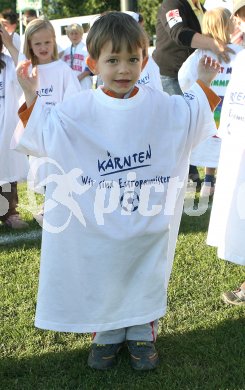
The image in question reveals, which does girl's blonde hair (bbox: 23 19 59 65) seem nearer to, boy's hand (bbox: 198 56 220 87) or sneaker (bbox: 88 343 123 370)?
boy's hand (bbox: 198 56 220 87)

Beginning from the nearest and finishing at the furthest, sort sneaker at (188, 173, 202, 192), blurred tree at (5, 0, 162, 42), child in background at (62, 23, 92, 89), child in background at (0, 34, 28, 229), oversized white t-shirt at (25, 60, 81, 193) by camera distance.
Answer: child in background at (0, 34, 28, 229)
oversized white t-shirt at (25, 60, 81, 193)
sneaker at (188, 173, 202, 192)
child in background at (62, 23, 92, 89)
blurred tree at (5, 0, 162, 42)

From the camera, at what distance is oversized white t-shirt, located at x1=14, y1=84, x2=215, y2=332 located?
2.70 meters

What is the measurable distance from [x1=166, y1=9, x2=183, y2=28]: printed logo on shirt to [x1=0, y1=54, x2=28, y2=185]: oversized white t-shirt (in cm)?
167

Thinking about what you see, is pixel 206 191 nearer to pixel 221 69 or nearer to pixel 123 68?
pixel 221 69

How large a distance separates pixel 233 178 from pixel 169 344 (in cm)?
103

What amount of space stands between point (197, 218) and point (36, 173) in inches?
59.6

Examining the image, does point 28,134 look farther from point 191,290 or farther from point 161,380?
point 191,290

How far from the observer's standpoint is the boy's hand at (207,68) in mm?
2922

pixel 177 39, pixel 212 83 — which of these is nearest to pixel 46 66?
pixel 177 39

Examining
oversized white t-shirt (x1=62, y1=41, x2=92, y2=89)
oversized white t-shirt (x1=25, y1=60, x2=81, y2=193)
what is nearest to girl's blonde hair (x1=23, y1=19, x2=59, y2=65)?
oversized white t-shirt (x1=25, y1=60, x2=81, y2=193)

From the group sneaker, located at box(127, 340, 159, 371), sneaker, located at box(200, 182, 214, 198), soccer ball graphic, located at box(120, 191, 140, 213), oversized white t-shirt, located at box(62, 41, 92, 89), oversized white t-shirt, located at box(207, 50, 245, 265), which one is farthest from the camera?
oversized white t-shirt, located at box(62, 41, 92, 89)

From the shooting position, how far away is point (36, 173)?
17.2 ft

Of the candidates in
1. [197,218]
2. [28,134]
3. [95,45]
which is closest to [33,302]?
[28,134]

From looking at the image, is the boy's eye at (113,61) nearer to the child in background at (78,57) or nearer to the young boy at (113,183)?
the young boy at (113,183)
